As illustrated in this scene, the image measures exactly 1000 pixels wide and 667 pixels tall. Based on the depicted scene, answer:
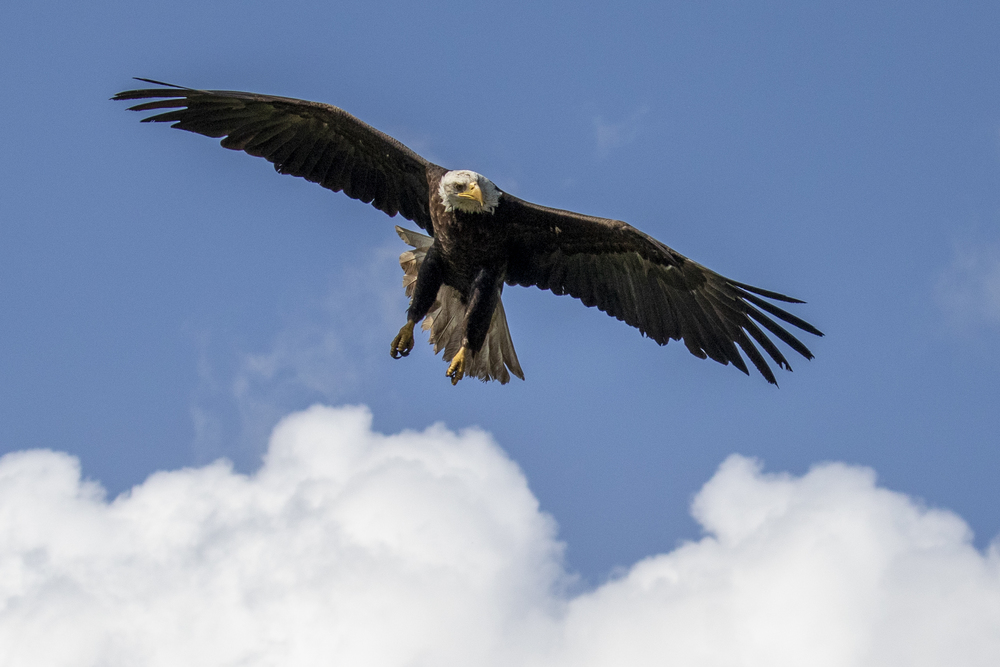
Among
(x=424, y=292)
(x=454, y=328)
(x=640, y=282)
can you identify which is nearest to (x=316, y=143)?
(x=424, y=292)

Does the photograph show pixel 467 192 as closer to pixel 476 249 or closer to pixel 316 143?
pixel 476 249

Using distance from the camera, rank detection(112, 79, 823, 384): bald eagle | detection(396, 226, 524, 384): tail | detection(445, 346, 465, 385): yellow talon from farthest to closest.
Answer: detection(396, 226, 524, 384): tail → detection(445, 346, 465, 385): yellow talon → detection(112, 79, 823, 384): bald eagle

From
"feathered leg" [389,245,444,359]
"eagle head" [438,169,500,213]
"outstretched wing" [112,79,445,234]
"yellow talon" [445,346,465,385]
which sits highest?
"outstretched wing" [112,79,445,234]

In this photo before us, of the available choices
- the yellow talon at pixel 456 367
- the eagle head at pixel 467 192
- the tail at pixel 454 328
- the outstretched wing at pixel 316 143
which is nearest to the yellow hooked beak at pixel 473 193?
the eagle head at pixel 467 192

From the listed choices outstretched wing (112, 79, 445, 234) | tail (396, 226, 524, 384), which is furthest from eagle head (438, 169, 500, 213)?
tail (396, 226, 524, 384)

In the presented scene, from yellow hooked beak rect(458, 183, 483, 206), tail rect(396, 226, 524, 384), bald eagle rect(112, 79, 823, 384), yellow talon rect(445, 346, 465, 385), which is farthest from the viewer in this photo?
tail rect(396, 226, 524, 384)

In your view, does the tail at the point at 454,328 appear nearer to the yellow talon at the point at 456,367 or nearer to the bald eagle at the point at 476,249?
the bald eagle at the point at 476,249

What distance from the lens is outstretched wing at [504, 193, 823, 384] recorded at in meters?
10.3

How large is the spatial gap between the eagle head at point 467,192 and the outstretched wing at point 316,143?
0.39 metres

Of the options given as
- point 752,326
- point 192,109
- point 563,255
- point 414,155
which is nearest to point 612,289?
point 563,255

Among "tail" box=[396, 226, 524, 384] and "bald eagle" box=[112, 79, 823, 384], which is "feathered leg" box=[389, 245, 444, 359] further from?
"tail" box=[396, 226, 524, 384]

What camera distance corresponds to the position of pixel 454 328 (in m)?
10.9

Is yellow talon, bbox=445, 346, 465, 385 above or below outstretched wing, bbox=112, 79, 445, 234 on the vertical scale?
below

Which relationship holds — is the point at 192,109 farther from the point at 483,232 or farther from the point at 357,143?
the point at 483,232
